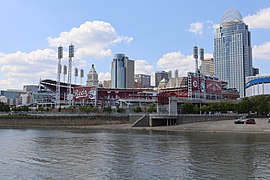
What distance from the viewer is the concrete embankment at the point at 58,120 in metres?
137

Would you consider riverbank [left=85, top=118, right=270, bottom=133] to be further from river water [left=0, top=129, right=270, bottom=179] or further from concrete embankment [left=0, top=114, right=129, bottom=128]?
river water [left=0, top=129, right=270, bottom=179]

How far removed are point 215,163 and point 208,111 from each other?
349 feet

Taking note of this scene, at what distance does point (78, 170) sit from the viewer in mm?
37406

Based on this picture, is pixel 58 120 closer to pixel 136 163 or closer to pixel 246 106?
pixel 246 106

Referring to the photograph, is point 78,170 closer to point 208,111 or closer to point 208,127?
point 208,127

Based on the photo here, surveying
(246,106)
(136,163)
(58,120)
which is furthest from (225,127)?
(58,120)

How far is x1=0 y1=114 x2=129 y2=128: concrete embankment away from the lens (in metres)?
137

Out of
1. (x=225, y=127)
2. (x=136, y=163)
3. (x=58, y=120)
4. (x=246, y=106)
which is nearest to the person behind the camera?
(x=136, y=163)

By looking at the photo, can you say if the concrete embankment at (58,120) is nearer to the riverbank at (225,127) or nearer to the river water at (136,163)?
the riverbank at (225,127)

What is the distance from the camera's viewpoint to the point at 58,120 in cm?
14838

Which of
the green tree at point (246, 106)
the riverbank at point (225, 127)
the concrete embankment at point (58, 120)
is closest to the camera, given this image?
the riverbank at point (225, 127)

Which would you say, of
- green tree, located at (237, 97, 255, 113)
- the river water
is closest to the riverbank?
green tree, located at (237, 97, 255, 113)

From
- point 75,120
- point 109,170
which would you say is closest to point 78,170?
point 109,170

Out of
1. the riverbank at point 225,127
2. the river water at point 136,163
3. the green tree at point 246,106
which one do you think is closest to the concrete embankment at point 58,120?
the riverbank at point 225,127
